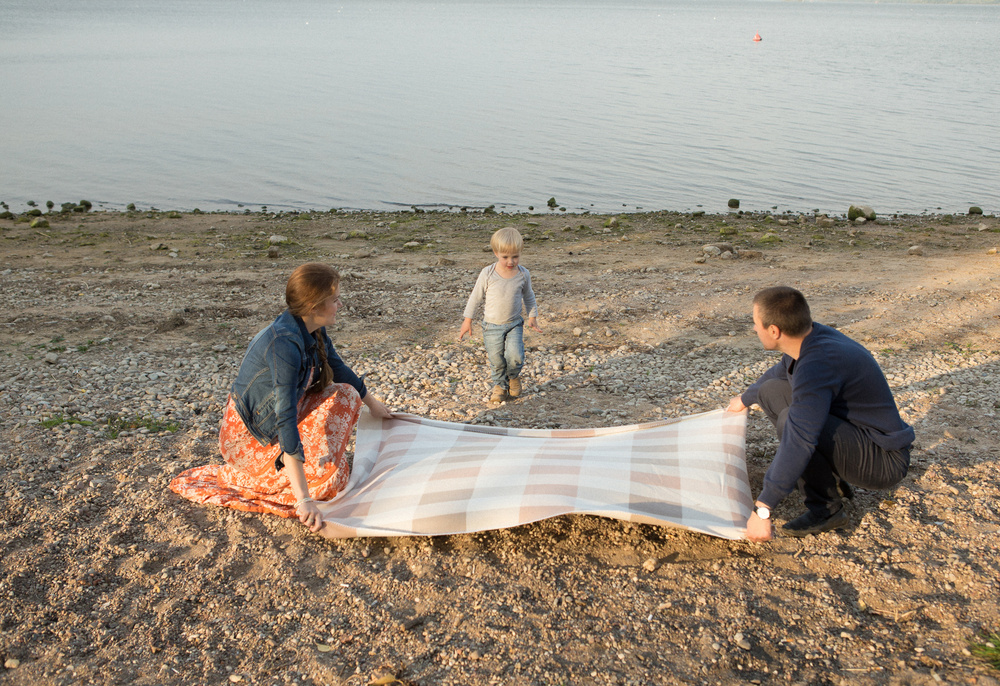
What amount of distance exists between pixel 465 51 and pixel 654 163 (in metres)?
39.5

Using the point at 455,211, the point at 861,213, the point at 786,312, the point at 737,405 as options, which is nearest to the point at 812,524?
the point at 737,405

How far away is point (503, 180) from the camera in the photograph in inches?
909

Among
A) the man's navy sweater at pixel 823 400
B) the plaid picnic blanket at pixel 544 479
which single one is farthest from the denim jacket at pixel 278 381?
the man's navy sweater at pixel 823 400

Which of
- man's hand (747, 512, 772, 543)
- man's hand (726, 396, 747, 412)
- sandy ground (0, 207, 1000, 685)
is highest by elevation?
man's hand (726, 396, 747, 412)

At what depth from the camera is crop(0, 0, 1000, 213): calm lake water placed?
21859 millimetres

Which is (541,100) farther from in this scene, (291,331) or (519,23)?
(519,23)

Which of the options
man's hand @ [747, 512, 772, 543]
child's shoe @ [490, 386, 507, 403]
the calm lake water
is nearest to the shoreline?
the calm lake water

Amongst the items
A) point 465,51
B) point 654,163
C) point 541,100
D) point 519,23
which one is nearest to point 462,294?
point 654,163

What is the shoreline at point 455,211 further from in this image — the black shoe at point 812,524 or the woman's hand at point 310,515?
the woman's hand at point 310,515

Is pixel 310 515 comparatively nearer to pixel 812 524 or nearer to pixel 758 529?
pixel 758 529

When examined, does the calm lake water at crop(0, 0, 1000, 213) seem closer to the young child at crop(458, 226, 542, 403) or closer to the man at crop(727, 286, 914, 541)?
the young child at crop(458, 226, 542, 403)

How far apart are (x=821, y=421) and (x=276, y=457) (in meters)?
3.37

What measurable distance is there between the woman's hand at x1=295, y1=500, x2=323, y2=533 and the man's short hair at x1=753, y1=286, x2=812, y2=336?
289cm

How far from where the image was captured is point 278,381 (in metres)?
4.41
